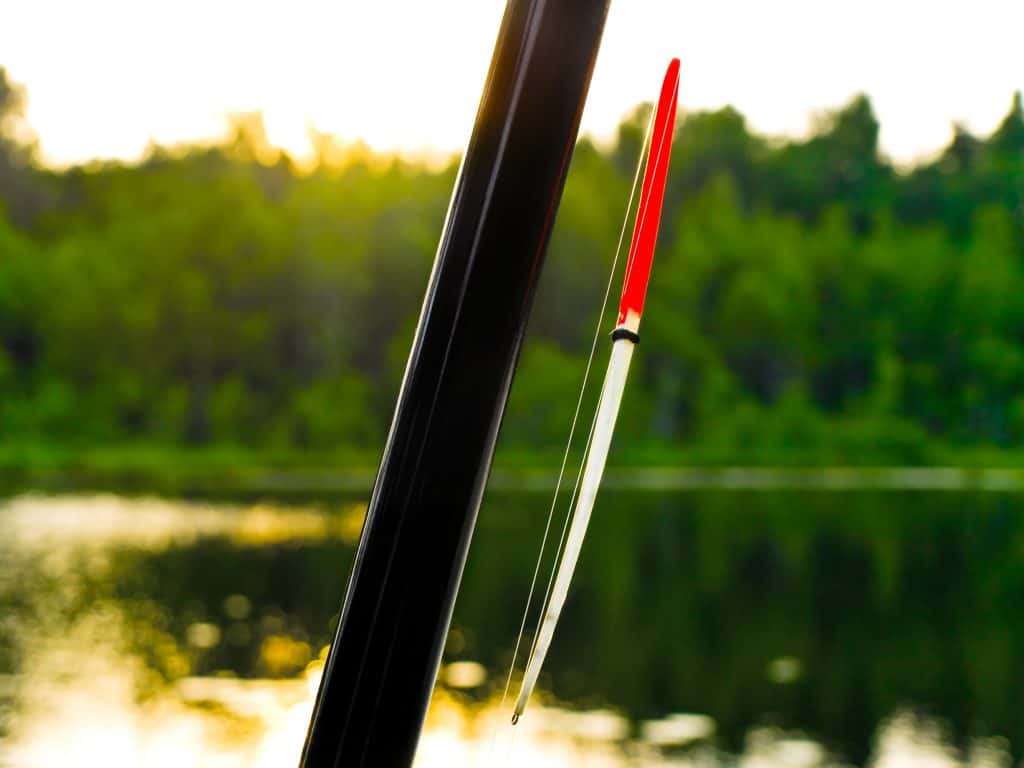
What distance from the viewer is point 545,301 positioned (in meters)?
22.7

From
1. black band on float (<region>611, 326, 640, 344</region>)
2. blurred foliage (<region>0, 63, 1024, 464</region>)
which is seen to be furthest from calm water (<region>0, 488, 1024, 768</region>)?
blurred foliage (<region>0, 63, 1024, 464</region>)

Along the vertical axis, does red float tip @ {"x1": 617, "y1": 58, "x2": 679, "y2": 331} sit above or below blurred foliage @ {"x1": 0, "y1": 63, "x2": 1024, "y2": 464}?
below

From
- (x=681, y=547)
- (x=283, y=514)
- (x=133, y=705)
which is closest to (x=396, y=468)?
(x=133, y=705)

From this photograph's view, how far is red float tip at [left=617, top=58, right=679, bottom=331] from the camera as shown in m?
0.55

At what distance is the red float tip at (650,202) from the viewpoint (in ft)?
1.81

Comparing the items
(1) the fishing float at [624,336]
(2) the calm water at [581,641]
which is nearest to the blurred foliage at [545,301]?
(2) the calm water at [581,641]

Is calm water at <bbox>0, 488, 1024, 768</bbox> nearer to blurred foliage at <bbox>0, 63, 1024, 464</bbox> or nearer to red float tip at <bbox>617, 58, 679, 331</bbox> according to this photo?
red float tip at <bbox>617, 58, 679, 331</bbox>

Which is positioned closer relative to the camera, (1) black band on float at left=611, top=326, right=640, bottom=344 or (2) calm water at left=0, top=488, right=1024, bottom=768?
(1) black band on float at left=611, top=326, right=640, bottom=344

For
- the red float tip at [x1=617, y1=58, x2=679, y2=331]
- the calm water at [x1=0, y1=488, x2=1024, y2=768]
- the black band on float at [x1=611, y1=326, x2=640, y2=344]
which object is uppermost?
the red float tip at [x1=617, y1=58, x2=679, y2=331]

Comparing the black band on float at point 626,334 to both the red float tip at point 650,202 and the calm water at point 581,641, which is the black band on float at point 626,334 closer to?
the red float tip at point 650,202

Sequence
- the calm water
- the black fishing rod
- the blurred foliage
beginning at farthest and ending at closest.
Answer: the blurred foliage, the calm water, the black fishing rod

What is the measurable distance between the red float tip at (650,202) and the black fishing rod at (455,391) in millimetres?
36

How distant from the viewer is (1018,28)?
8.45 feet

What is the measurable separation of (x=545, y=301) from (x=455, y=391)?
2216 centimetres
